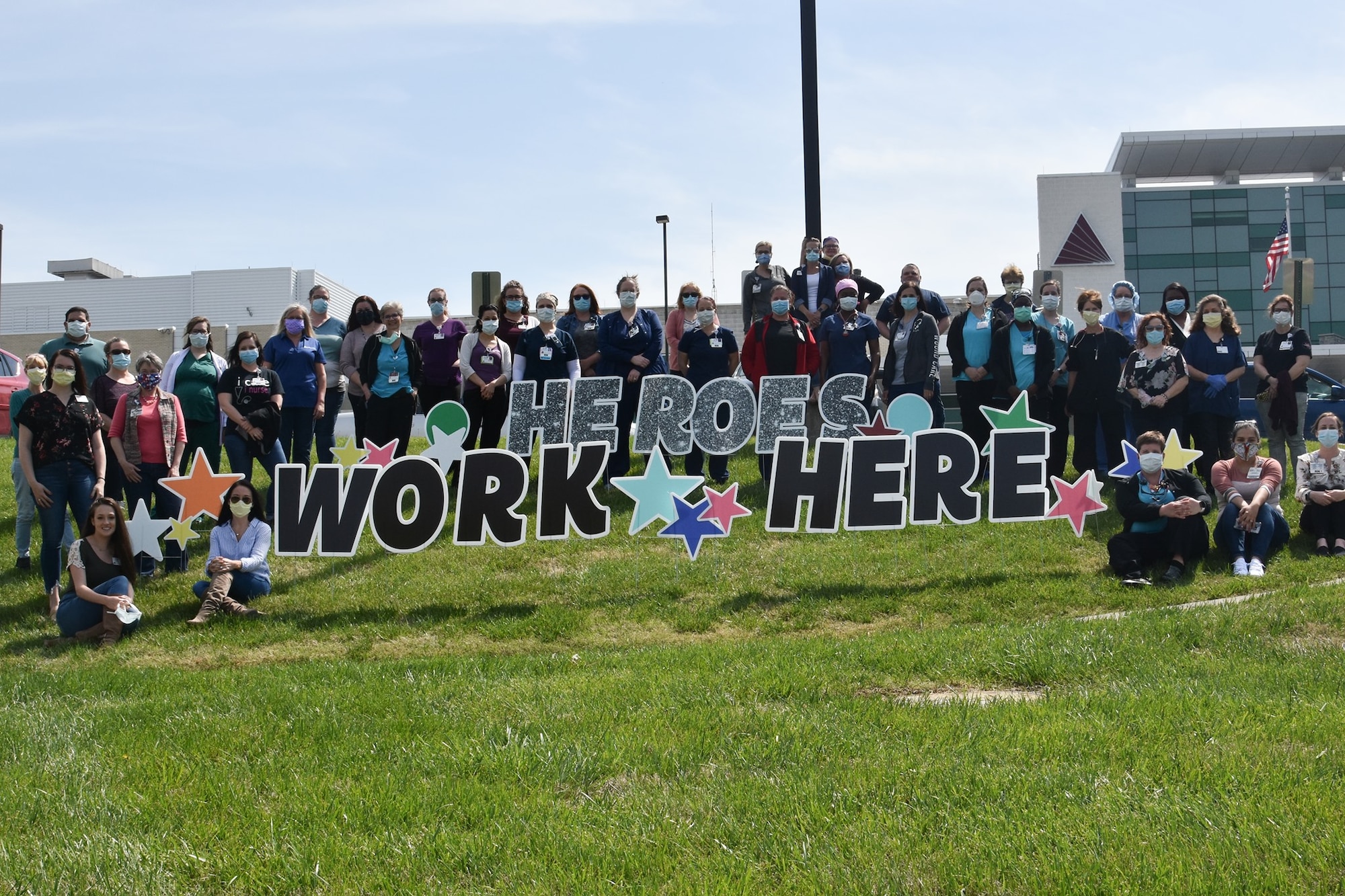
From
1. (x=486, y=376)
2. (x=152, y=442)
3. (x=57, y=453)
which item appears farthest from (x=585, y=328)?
(x=57, y=453)

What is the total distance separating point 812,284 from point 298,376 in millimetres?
5825

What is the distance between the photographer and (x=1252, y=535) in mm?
10070

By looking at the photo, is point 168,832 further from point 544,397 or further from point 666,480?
point 544,397

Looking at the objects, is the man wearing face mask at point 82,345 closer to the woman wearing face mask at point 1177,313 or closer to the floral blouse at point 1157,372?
the floral blouse at point 1157,372

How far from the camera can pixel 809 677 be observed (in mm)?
6738

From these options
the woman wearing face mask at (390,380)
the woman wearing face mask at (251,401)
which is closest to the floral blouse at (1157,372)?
the woman wearing face mask at (390,380)

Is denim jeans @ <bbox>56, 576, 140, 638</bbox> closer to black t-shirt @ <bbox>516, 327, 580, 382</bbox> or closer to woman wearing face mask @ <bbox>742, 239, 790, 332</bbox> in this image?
black t-shirt @ <bbox>516, 327, 580, 382</bbox>

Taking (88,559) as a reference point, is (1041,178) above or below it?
above

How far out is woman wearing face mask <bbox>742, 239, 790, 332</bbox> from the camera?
47.4ft

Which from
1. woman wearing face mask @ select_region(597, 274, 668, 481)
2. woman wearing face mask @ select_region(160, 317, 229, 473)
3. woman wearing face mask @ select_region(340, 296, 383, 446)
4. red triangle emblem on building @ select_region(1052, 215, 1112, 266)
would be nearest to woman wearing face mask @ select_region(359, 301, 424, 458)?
woman wearing face mask @ select_region(340, 296, 383, 446)

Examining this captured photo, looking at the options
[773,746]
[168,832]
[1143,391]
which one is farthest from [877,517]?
[168,832]

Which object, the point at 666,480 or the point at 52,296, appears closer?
the point at 666,480

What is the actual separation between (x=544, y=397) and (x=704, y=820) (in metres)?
7.26

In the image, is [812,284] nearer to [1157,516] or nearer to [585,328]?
[585,328]
